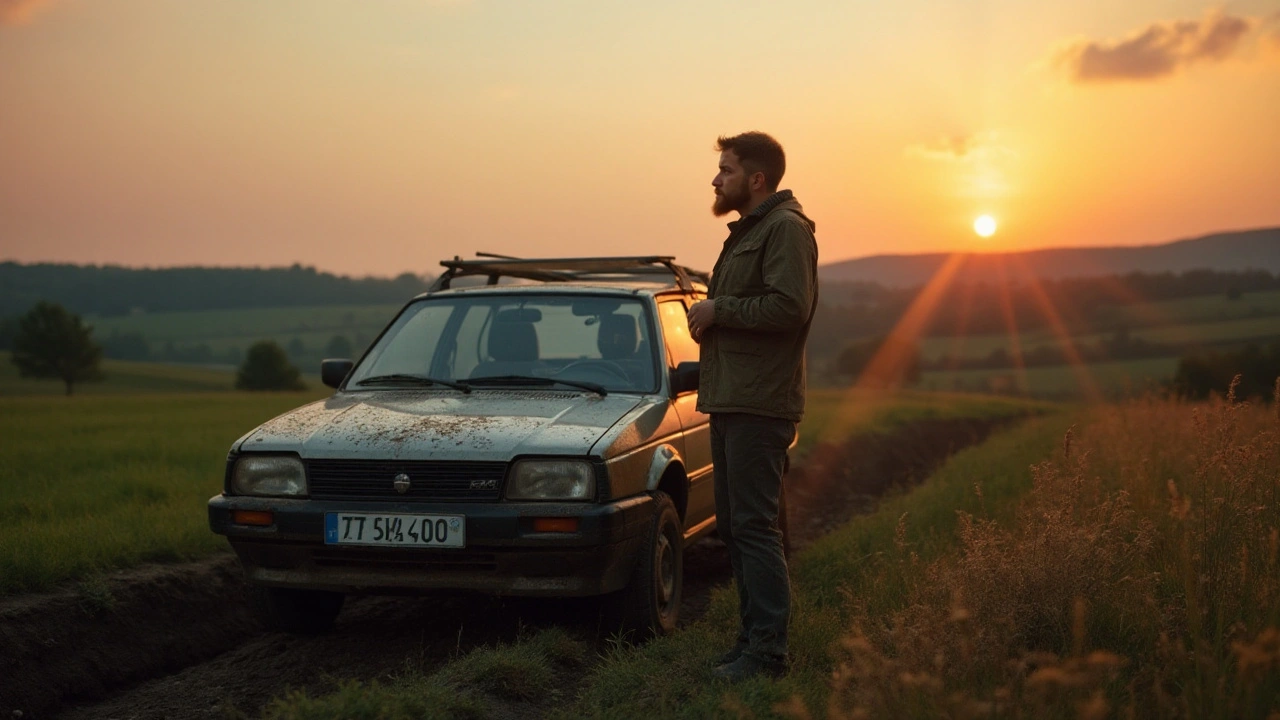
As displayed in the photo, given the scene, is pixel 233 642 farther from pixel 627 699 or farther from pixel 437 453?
pixel 627 699

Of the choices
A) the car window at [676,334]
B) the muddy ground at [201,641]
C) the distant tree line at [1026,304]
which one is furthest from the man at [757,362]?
the distant tree line at [1026,304]

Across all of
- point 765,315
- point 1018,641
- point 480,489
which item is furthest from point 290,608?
point 1018,641

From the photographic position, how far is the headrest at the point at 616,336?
6.54m

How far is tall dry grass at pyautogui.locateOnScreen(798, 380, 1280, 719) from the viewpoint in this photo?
132 inches

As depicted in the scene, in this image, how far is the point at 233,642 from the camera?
669 centimetres

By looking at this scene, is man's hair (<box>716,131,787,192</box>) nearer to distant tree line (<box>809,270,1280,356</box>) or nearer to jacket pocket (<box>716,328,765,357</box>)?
jacket pocket (<box>716,328,765,357</box>)

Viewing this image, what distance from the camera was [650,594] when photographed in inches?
216

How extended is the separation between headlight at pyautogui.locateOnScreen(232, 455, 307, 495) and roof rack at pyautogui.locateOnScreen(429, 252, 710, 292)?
Answer: 202 centimetres

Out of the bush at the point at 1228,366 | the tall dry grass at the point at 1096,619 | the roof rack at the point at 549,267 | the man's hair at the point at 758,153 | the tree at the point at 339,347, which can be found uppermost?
the man's hair at the point at 758,153

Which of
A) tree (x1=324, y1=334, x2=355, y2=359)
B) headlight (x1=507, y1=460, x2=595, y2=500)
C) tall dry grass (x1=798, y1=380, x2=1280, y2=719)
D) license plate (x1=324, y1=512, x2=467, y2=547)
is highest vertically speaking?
headlight (x1=507, y1=460, x2=595, y2=500)

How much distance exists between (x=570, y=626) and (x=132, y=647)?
2293 millimetres

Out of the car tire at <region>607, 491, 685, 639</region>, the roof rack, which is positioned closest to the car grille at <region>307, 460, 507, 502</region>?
the car tire at <region>607, 491, 685, 639</region>

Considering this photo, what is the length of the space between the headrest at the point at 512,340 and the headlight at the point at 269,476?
148cm

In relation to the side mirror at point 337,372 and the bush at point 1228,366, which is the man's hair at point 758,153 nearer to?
the side mirror at point 337,372
